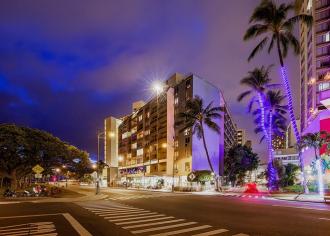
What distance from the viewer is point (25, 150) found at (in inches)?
1817

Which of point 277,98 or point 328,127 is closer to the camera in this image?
point 328,127

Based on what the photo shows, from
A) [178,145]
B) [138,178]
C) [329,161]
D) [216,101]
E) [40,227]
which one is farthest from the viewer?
[138,178]

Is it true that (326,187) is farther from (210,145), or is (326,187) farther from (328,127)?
(210,145)

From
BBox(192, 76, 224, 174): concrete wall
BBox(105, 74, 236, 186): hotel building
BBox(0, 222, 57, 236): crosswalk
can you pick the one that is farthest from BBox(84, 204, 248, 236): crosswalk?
BBox(192, 76, 224, 174): concrete wall

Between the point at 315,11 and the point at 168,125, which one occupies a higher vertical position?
the point at 315,11

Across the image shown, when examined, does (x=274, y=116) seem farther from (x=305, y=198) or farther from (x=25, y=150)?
(x=25, y=150)

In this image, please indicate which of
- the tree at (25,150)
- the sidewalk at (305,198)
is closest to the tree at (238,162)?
the tree at (25,150)

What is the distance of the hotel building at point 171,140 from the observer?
3319 inches

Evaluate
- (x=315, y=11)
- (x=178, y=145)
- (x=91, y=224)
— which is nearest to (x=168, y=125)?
(x=178, y=145)

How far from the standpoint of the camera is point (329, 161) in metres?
44.4

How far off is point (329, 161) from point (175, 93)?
53467mm

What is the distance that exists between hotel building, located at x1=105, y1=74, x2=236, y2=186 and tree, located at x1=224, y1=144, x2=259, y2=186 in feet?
15.9

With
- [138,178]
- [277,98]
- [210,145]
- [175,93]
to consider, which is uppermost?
[175,93]

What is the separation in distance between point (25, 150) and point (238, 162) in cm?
5411
